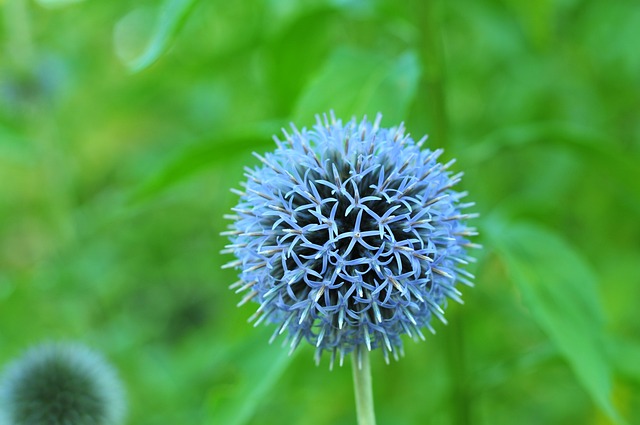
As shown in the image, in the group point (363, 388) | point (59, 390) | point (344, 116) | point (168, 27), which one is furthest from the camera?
point (59, 390)

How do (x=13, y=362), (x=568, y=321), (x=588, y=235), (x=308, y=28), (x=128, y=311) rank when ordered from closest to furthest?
(x=568, y=321) < (x=308, y=28) < (x=13, y=362) < (x=588, y=235) < (x=128, y=311)

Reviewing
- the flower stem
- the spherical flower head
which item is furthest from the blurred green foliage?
the flower stem

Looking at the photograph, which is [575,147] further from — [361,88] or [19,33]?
[19,33]

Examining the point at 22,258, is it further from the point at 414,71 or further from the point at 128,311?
the point at 414,71

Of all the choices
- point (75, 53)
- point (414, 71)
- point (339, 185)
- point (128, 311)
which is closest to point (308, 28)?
point (414, 71)

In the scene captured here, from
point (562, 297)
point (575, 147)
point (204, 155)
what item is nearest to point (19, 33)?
point (204, 155)

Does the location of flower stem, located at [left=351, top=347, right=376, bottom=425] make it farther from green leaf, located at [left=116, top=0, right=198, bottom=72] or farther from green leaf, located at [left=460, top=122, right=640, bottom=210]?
green leaf, located at [left=460, top=122, right=640, bottom=210]
